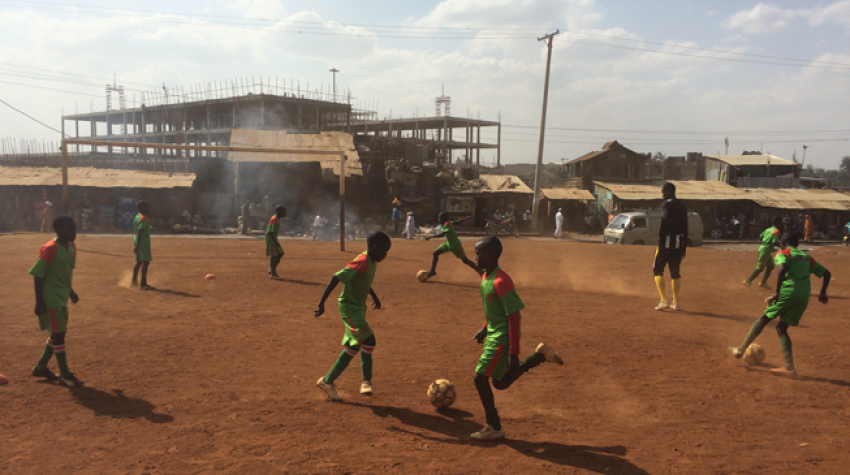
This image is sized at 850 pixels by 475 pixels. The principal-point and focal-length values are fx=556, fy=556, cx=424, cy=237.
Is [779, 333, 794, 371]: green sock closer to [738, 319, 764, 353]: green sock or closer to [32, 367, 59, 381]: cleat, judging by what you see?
[738, 319, 764, 353]: green sock

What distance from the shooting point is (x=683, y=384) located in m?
6.21

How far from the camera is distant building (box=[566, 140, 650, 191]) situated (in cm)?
4107

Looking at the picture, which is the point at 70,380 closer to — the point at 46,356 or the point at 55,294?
the point at 46,356

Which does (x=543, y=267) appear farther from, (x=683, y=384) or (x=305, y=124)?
(x=305, y=124)

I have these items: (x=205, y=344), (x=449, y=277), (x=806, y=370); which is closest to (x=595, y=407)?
(x=806, y=370)

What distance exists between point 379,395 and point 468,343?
2372mm

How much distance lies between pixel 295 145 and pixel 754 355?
30.1 metres

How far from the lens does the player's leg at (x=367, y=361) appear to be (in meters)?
5.61

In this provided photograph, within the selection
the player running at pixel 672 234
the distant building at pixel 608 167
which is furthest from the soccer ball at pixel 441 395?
the distant building at pixel 608 167

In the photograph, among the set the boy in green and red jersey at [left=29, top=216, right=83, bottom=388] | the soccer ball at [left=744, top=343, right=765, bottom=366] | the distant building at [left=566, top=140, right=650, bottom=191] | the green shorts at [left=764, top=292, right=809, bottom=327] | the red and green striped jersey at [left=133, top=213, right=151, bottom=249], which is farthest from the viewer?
the distant building at [left=566, top=140, right=650, bottom=191]

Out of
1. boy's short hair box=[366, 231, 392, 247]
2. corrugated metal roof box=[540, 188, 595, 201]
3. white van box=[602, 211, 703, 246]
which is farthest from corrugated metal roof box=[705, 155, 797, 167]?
boy's short hair box=[366, 231, 392, 247]

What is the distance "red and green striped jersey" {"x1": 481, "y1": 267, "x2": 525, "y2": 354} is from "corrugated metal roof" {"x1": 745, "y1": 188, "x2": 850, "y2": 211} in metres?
39.2

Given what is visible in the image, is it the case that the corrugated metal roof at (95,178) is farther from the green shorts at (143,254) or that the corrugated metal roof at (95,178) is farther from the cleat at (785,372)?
the cleat at (785,372)

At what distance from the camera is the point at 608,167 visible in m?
42.0
